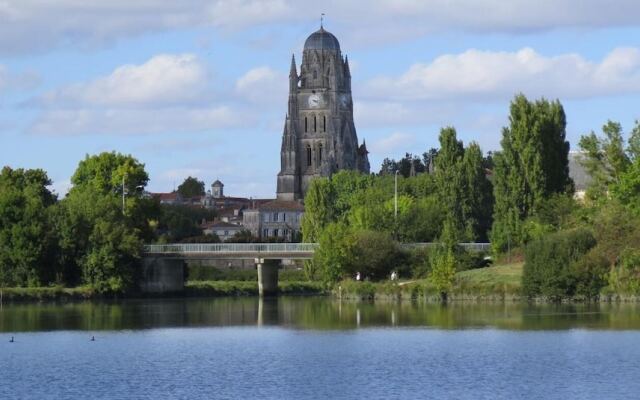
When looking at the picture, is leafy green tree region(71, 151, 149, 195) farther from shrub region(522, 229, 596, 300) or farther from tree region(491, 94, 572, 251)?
shrub region(522, 229, 596, 300)

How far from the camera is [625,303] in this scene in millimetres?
86438

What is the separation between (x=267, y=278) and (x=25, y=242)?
20144 mm

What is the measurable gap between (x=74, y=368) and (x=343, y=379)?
9.51 m

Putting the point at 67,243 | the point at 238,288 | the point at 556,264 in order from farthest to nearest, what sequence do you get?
the point at 238,288 → the point at 67,243 → the point at 556,264

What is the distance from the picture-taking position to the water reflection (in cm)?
7269

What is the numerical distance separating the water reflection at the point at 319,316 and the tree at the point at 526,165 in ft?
39.9

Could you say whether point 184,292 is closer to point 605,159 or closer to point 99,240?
point 99,240

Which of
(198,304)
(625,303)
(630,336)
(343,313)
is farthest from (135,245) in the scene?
(630,336)

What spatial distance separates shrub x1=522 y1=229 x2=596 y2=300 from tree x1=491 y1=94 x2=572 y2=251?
12281 mm

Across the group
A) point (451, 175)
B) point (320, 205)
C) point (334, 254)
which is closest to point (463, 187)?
point (451, 175)

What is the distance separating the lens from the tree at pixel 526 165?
340 feet

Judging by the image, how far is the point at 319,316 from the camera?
82.1 metres

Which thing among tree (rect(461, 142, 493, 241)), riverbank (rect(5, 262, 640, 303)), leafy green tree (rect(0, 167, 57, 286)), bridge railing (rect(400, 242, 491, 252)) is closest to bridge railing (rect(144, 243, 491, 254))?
riverbank (rect(5, 262, 640, 303))

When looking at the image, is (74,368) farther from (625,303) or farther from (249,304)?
(249,304)
